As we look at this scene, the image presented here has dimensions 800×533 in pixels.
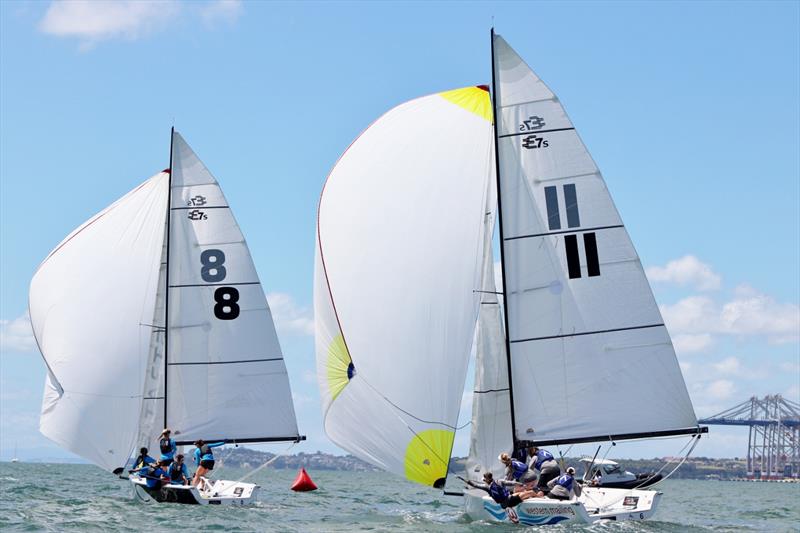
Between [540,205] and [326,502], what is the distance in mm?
10607

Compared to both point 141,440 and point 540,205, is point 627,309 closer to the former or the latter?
point 540,205

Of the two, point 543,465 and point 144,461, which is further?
point 144,461

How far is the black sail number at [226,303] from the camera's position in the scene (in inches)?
804

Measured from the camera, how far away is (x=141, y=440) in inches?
792

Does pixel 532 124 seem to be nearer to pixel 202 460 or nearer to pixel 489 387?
pixel 489 387

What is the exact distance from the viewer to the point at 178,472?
1878 cm

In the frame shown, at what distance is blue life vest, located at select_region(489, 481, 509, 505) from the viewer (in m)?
14.5

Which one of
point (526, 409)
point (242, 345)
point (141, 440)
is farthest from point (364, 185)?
point (141, 440)

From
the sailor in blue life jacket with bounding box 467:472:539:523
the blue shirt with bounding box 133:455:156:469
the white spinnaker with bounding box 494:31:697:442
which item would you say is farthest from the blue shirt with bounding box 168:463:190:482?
the white spinnaker with bounding box 494:31:697:442

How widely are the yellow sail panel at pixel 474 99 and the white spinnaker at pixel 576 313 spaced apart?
3.23 feet

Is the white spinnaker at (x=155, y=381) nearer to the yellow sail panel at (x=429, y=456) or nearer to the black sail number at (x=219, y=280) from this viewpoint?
the black sail number at (x=219, y=280)

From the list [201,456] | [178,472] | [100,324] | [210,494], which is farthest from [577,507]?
[100,324]

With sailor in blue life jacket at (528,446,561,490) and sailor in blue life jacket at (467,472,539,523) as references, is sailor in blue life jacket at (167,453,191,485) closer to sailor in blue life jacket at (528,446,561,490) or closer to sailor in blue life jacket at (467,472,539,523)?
sailor in blue life jacket at (467,472,539,523)

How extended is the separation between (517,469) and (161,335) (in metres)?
8.36
